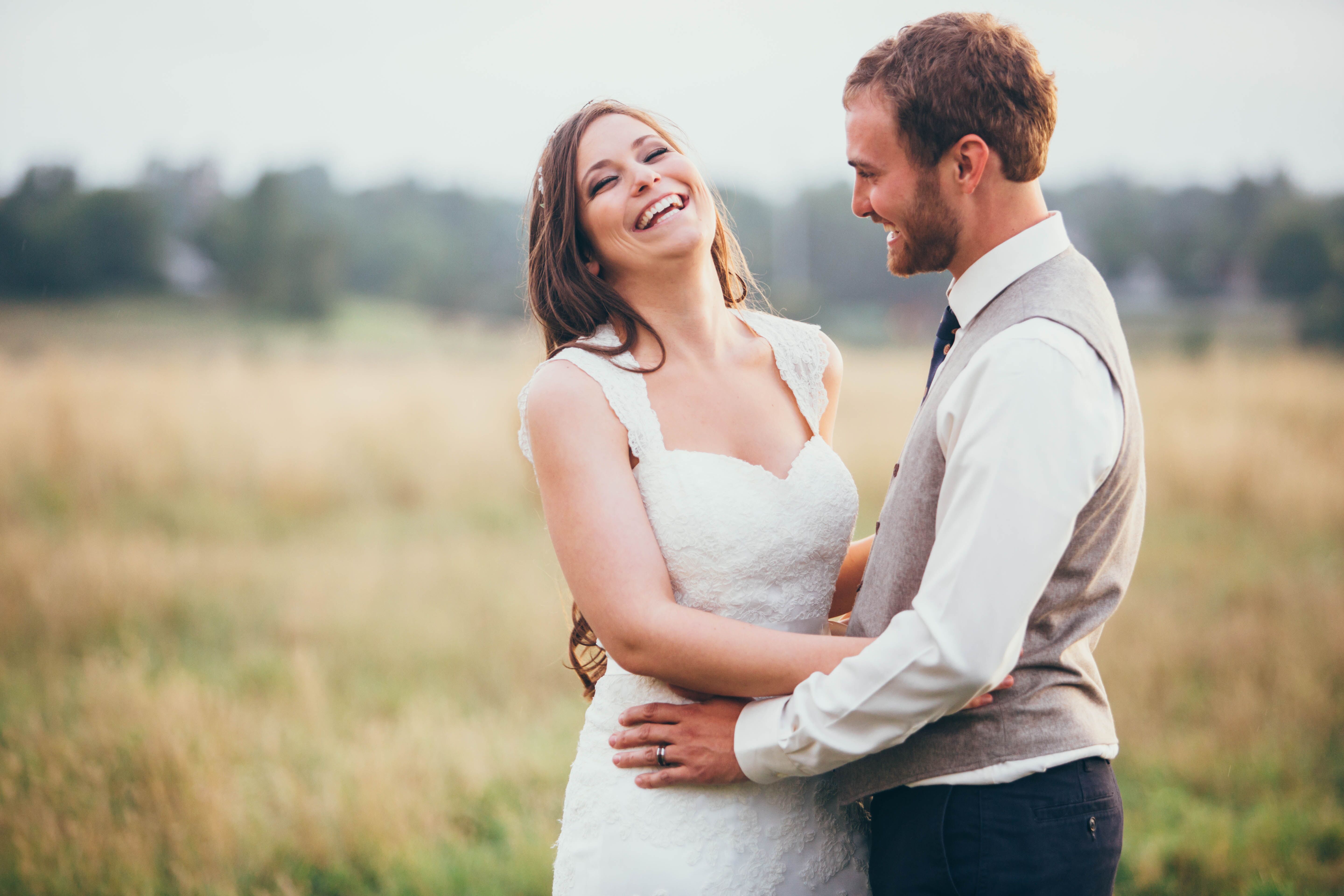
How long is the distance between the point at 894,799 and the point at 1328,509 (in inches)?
306

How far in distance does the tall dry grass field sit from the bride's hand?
141 centimetres

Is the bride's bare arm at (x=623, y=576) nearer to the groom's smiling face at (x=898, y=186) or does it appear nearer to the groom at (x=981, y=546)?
the groom at (x=981, y=546)

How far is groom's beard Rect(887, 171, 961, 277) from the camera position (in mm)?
1896

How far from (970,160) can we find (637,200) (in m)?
0.87

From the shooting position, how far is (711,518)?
2076 mm

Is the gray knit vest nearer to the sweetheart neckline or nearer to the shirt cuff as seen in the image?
the shirt cuff

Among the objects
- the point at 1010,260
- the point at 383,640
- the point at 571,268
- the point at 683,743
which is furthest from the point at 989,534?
the point at 383,640

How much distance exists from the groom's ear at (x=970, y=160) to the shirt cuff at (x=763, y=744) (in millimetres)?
1170

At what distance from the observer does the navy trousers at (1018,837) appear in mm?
1678

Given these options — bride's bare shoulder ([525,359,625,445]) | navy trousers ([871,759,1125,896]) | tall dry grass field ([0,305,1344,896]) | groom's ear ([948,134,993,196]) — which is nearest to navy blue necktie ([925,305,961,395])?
groom's ear ([948,134,993,196])

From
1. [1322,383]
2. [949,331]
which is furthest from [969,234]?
[1322,383]

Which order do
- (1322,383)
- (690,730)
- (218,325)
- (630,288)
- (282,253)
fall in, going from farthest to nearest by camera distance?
(282,253) → (218,325) → (1322,383) → (630,288) → (690,730)

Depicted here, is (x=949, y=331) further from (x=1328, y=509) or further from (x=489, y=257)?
(x=489, y=257)

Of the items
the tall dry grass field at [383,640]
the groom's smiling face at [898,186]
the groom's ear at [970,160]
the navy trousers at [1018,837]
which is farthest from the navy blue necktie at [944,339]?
the tall dry grass field at [383,640]
